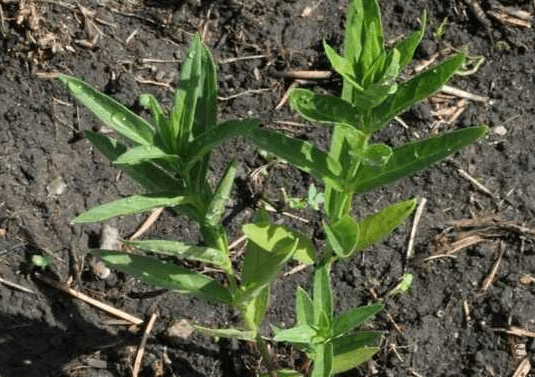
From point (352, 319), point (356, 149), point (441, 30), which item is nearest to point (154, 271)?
point (352, 319)

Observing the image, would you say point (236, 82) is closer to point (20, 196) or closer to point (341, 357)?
point (20, 196)

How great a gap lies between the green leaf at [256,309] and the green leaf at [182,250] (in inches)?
8.7

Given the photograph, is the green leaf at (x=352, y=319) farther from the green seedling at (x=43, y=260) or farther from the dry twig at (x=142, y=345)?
the green seedling at (x=43, y=260)

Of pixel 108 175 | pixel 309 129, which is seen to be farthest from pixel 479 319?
pixel 108 175

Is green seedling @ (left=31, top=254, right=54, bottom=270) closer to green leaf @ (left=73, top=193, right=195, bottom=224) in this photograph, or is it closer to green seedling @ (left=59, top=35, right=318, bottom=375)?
green seedling @ (left=59, top=35, right=318, bottom=375)

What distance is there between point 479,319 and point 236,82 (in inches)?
46.4

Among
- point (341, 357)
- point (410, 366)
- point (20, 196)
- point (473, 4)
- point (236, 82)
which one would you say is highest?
point (473, 4)

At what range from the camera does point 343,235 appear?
216cm

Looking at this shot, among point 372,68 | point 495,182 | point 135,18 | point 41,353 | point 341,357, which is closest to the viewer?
point 372,68

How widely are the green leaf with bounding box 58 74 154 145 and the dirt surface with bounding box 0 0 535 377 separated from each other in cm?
93

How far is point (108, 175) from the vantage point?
9.84ft

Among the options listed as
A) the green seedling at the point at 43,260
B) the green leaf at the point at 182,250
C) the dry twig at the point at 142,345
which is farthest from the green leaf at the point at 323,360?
the green seedling at the point at 43,260

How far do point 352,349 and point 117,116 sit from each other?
35.3 inches

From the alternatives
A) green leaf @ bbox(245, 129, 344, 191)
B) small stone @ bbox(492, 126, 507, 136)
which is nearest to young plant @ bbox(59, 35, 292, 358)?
green leaf @ bbox(245, 129, 344, 191)
